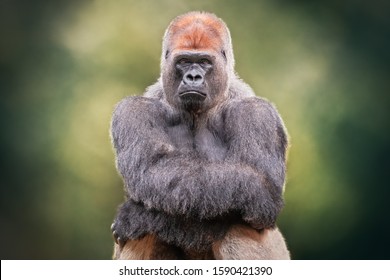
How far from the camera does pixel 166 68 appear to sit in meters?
3.74

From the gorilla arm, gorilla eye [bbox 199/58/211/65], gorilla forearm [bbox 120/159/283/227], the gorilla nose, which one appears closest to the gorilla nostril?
the gorilla nose

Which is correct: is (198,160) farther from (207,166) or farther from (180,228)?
(180,228)

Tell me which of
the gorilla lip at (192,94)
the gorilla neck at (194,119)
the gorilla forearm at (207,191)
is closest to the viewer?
the gorilla forearm at (207,191)

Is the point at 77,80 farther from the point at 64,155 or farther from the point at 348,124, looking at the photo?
the point at 348,124

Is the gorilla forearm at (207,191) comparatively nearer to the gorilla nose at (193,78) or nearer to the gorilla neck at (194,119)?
the gorilla neck at (194,119)

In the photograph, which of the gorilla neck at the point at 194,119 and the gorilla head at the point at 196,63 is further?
the gorilla neck at the point at 194,119

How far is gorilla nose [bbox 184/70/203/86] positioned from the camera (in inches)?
141

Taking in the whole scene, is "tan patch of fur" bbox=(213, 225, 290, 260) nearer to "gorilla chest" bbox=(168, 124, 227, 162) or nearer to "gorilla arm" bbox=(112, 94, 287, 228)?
"gorilla arm" bbox=(112, 94, 287, 228)

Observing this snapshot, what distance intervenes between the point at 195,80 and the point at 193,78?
14 millimetres

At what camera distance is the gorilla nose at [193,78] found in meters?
3.59

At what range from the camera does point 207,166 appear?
11.6 feet

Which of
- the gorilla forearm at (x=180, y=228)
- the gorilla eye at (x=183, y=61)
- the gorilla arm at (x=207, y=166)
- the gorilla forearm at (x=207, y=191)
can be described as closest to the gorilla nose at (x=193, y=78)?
the gorilla eye at (x=183, y=61)

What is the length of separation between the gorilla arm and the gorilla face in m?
0.11

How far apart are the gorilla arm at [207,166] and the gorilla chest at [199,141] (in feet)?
0.15
